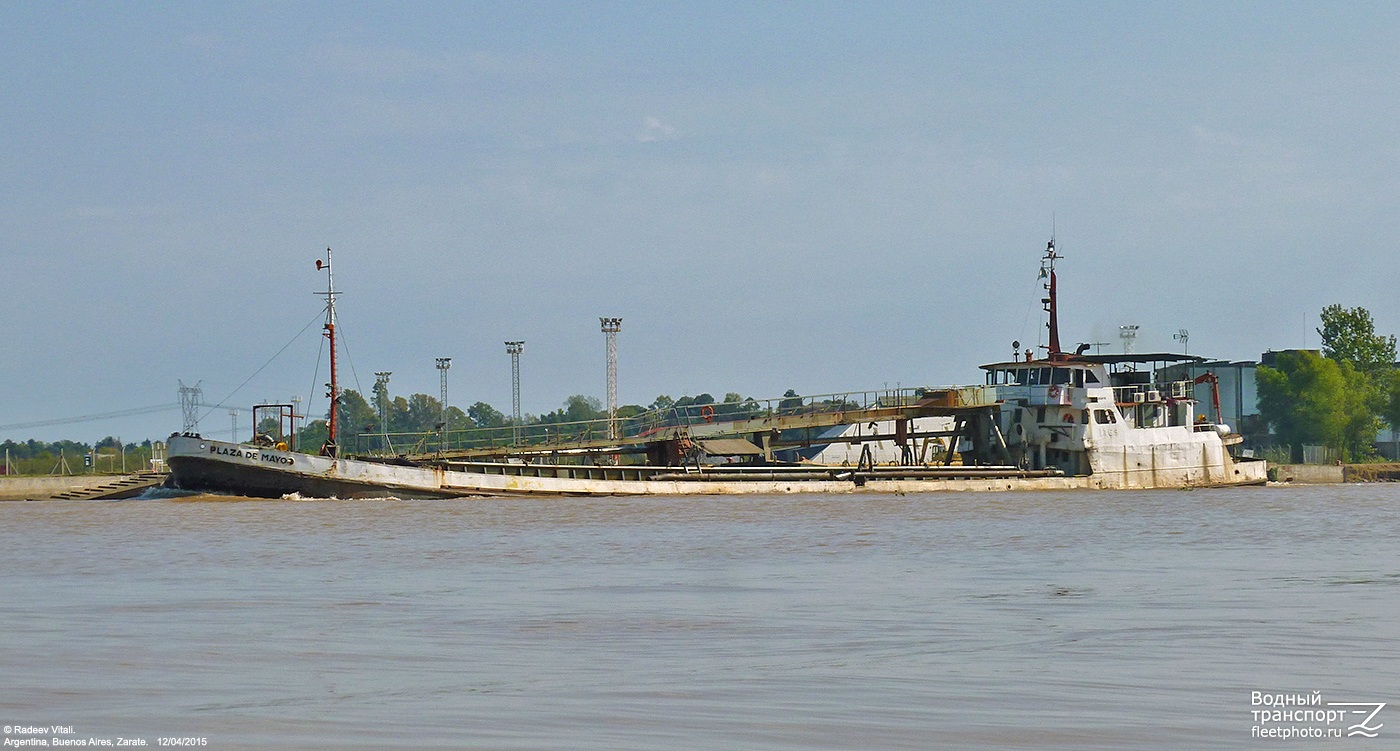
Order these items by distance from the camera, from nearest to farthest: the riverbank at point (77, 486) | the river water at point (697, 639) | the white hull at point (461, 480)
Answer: the river water at point (697, 639) < the white hull at point (461, 480) < the riverbank at point (77, 486)

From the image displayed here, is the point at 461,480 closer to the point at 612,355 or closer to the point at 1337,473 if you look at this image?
the point at 612,355

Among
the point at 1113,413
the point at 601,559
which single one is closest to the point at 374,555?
the point at 601,559

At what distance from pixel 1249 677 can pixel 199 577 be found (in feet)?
43.0

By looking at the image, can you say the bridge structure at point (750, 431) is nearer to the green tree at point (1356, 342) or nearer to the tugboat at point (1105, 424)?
the tugboat at point (1105, 424)

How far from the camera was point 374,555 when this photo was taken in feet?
73.0

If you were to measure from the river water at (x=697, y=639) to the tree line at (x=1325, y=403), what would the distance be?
8846 centimetres

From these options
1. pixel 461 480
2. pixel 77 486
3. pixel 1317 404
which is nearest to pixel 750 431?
pixel 461 480

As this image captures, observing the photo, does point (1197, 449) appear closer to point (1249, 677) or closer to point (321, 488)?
point (321, 488)
